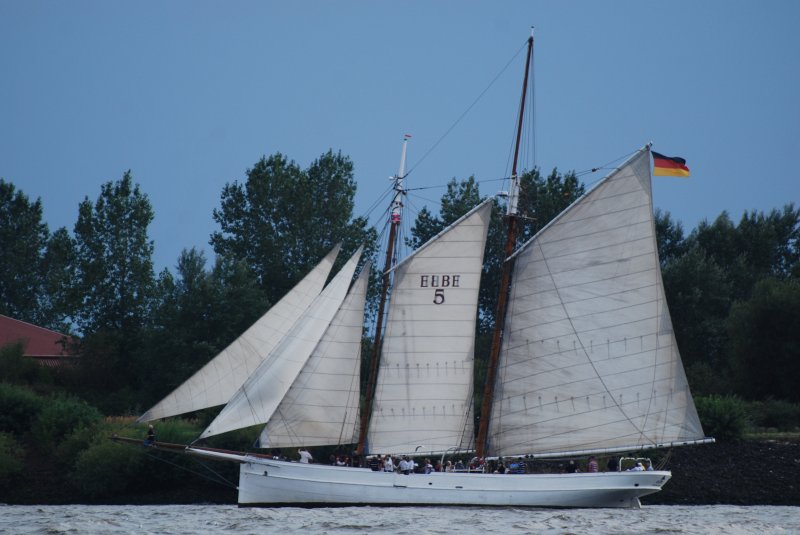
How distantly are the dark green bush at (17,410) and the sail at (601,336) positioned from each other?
27085 millimetres

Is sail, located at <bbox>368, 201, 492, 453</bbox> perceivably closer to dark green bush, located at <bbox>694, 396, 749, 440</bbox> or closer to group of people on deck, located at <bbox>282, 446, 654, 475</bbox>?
group of people on deck, located at <bbox>282, 446, 654, 475</bbox>

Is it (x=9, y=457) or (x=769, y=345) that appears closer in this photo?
(x=9, y=457)

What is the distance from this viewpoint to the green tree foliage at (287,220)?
83.2 metres

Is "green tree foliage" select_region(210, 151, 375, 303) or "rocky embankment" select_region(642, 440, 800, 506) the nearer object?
"rocky embankment" select_region(642, 440, 800, 506)

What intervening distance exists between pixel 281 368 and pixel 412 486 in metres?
6.64

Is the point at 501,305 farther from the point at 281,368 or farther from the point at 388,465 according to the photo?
the point at 281,368

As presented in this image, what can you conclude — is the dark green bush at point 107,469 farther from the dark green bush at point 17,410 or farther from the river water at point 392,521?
the dark green bush at point 17,410

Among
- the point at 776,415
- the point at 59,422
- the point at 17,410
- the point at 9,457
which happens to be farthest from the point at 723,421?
the point at 17,410

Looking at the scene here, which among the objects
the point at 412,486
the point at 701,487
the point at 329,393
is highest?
the point at 329,393

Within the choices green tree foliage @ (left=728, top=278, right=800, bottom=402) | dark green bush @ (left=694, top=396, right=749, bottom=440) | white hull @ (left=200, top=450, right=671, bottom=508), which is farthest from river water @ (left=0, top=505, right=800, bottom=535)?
green tree foliage @ (left=728, top=278, right=800, bottom=402)

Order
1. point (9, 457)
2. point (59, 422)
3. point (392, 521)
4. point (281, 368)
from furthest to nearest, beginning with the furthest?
1. point (59, 422)
2. point (9, 457)
3. point (281, 368)
4. point (392, 521)

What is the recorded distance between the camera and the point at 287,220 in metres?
85.0

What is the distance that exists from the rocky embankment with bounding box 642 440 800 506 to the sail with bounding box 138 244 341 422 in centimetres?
1849

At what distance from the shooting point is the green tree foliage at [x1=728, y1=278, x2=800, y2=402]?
67.3 metres
